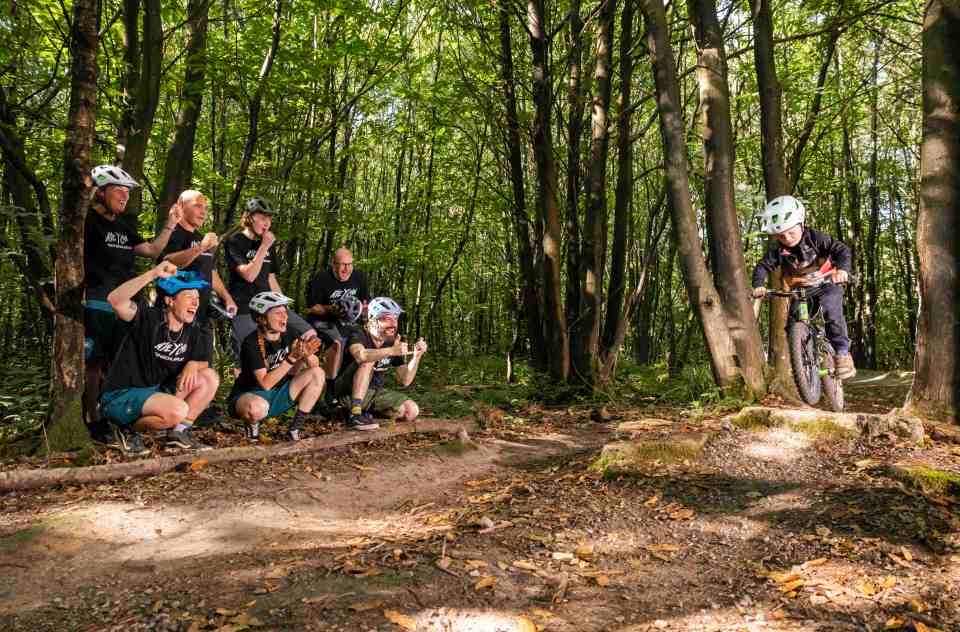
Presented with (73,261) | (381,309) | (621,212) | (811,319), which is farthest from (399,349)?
(621,212)

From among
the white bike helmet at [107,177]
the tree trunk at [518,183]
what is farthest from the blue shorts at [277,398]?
the tree trunk at [518,183]

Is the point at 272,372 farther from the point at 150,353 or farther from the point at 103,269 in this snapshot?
the point at 103,269

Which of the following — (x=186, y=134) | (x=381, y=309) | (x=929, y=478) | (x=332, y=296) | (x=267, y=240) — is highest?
(x=186, y=134)

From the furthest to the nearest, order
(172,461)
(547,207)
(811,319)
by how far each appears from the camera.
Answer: (547,207), (811,319), (172,461)

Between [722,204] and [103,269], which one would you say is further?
[722,204]

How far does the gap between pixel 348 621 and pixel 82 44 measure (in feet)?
17.0

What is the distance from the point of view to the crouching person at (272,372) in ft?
19.6

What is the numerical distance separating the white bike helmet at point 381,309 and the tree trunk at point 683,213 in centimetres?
342

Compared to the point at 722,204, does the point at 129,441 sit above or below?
below

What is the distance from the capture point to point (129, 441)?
5223 millimetres

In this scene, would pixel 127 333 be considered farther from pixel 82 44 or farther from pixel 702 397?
pixel 702 397

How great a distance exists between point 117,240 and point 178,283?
779mm

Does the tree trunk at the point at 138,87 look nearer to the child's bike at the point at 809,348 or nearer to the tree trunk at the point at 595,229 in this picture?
the tree trunk at the point at 595,229

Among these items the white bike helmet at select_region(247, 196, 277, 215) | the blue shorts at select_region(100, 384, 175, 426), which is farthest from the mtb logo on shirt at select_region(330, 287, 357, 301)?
the blue shorts at select_region(100, 384, 175, 426)
